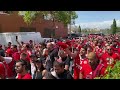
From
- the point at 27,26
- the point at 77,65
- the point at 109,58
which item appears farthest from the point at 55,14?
the point at 27,26

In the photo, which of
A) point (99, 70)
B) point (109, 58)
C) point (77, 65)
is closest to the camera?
point (99, 70)

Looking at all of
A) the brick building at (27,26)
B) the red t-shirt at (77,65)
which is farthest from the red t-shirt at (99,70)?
the brick building at (27,26)

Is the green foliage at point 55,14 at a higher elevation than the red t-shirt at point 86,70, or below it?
higher

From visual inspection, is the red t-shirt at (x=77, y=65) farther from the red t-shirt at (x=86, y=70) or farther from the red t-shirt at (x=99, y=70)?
the red t-shirt at (x=99, y=70)

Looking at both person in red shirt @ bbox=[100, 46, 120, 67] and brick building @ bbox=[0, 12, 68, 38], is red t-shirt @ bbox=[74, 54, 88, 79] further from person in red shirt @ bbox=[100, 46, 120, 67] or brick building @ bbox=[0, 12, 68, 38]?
Result: brick building @ bbox=[0, 12, 68, 38]

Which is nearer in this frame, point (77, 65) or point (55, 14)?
point (77, 65)

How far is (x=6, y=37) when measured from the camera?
20922 millimetres

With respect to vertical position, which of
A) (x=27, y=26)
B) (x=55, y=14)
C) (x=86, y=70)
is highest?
(x=55, y=14)

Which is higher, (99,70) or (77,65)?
(99,70)

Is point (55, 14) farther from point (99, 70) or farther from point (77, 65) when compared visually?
point (99, 70)

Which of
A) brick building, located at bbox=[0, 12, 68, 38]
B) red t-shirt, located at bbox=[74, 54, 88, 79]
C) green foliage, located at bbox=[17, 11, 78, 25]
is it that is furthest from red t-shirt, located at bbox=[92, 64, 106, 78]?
brick building, located at bbox=[0, 12, 68, 38]
